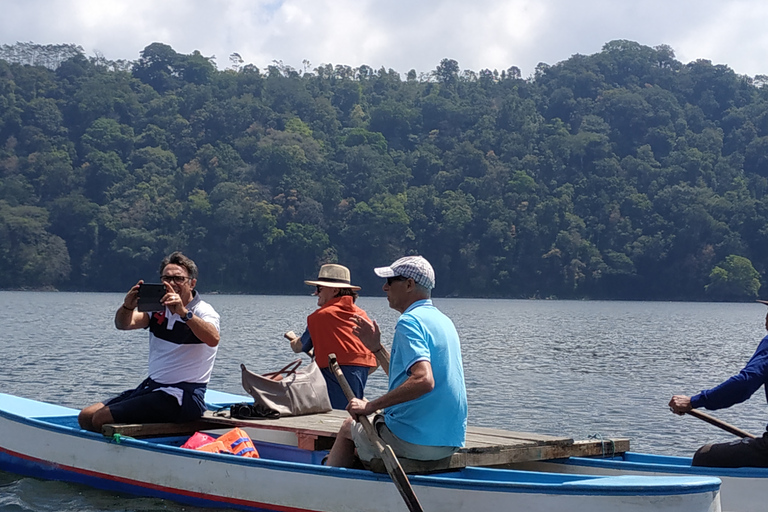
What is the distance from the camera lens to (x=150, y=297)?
8570 millimetres

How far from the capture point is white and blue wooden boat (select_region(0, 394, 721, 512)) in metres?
7.11

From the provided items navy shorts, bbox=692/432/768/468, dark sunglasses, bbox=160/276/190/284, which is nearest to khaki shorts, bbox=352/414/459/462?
dark sunglasses, bbox=160/276/190/284

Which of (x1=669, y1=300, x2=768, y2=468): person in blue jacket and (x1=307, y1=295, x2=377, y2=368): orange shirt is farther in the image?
(x1=307, y1=295, x2=377, y2=368): orange shirt

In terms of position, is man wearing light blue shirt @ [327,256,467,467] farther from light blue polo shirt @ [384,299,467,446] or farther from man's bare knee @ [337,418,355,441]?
man's bare knee @ [337,418,355,441]

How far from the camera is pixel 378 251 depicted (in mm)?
99438

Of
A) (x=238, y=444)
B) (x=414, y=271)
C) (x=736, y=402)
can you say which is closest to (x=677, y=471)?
(x=736, y=402)

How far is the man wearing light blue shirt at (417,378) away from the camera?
6.75 meters

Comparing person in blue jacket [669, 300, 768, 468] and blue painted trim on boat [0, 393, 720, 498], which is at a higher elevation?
person in blue jacket [669, 300, 768, 468]

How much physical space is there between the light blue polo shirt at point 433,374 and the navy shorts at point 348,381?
9.40ft

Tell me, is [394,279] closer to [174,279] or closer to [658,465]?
[174,279]

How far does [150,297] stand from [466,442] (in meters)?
2.82

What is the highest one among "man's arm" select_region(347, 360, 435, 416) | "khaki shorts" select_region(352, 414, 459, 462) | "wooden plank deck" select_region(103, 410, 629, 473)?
"man's arm" select_region(347, 360, 435, 416)

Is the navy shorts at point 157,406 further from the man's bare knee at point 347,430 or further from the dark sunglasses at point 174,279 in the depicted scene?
the man's bare knee at point 347,430

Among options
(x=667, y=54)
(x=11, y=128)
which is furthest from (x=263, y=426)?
(x=667, y=54)
